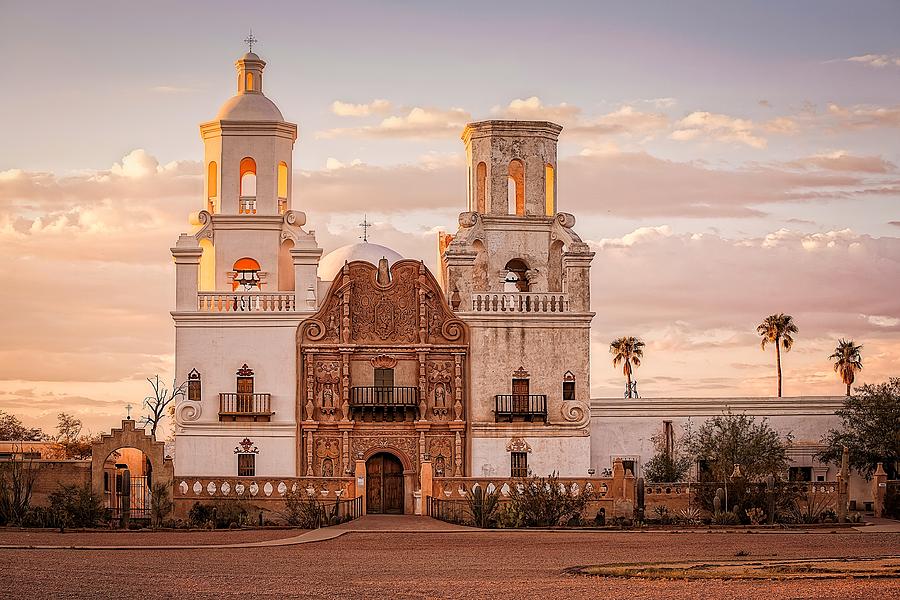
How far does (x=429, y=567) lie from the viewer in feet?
94.7

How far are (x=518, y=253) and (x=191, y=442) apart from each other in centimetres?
1314

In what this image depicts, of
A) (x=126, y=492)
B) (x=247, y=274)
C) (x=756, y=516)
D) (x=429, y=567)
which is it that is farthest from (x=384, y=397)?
(x=429, y=567)

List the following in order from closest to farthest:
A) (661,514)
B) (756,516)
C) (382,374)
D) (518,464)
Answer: (756,516), (661,514), (518,464), (382,374)

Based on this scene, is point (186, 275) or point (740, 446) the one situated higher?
point (186, 275)

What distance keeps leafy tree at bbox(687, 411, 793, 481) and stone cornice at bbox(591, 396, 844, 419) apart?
435 millimetres

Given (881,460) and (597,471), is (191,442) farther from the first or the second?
(881,460)

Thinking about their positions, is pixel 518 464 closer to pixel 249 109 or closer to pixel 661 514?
pixel 661 514

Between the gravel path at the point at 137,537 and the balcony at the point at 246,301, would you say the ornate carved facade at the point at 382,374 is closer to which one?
the balcony at the point at 246,301

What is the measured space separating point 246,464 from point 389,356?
5.99 meters

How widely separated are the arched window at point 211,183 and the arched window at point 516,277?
35.5ft

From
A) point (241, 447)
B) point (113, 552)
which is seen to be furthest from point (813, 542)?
point (241, 447)

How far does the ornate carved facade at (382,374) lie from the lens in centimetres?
5156

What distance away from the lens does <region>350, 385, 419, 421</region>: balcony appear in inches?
2035

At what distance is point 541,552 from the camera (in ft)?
107
